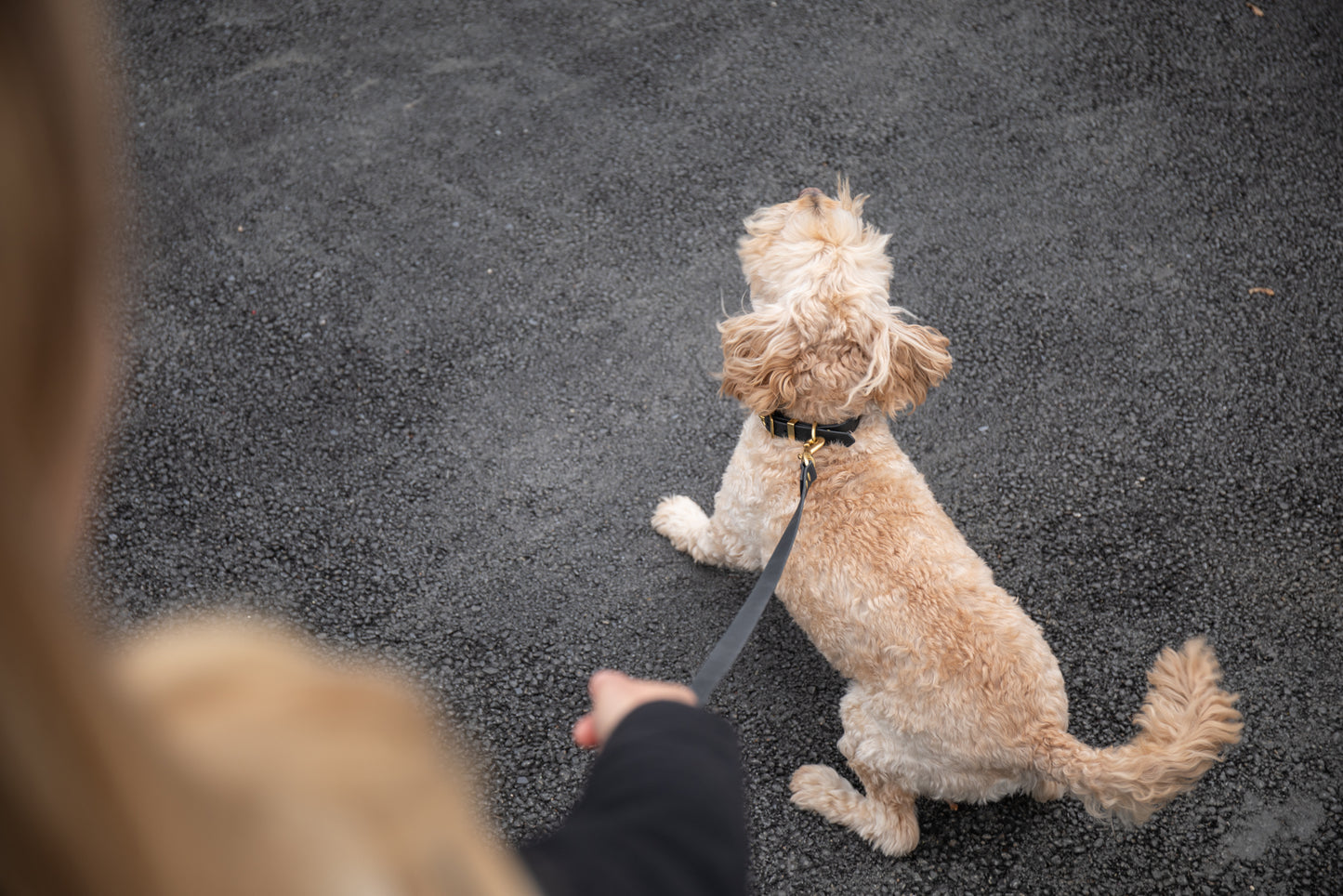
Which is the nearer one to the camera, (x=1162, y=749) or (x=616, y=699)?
(x=616, y=699)

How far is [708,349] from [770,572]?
1.63 m

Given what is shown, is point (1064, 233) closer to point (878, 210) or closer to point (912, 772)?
point (878, 210)

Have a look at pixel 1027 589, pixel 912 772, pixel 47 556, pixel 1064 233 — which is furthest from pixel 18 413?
pixel 1064 233

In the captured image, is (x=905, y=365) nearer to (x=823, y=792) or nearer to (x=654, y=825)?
(x=823, y=792)

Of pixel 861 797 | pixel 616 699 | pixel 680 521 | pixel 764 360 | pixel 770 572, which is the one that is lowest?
pixel 861 797

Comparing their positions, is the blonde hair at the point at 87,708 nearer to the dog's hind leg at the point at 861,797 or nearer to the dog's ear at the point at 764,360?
the dog's ear at the point at 764,360

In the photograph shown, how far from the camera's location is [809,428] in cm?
248

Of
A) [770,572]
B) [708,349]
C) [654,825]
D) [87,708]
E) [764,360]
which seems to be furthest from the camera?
[708,349]

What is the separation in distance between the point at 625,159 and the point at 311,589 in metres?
2.65

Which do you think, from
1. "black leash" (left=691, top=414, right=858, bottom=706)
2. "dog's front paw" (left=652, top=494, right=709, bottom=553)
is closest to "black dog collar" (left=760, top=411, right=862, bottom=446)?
"black leash" (left=691, top=414, right=858, bottom=706)

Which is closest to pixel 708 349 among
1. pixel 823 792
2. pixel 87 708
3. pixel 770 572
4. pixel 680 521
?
pixel 680 521

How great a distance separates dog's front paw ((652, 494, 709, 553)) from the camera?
3.18m

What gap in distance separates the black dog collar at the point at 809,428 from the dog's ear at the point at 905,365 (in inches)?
5.0

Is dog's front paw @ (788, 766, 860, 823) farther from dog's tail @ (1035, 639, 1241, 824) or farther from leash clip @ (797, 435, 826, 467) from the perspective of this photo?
leash clip @ (797, 435, 826, 467)
